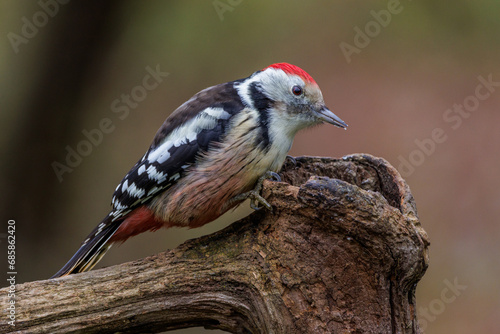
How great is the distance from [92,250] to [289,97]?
1.40 metres

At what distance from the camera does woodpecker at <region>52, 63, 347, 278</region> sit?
2971 millimetres

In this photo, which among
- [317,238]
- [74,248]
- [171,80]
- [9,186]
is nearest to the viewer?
[317,238]

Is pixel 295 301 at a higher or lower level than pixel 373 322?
higher

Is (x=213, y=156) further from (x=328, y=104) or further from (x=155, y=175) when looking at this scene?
(x=328, y=104)

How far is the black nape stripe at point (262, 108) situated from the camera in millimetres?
2984

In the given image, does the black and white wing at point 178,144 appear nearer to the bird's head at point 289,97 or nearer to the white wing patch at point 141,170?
the white wing patch at point 141,170

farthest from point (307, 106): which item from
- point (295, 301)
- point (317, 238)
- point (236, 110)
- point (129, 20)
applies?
point (129, 20)

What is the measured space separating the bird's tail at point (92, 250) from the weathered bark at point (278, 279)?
14.5 inches

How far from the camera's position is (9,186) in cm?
443

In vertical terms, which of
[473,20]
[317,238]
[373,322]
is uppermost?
[473,20]

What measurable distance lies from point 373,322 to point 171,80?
11.9 feet

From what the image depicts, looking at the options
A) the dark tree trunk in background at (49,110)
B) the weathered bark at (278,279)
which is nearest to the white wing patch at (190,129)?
the weathered bark at (278,279)

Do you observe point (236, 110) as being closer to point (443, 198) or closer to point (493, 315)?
point (443, 198)

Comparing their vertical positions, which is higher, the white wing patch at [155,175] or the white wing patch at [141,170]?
the white wing patch at [141,170]
